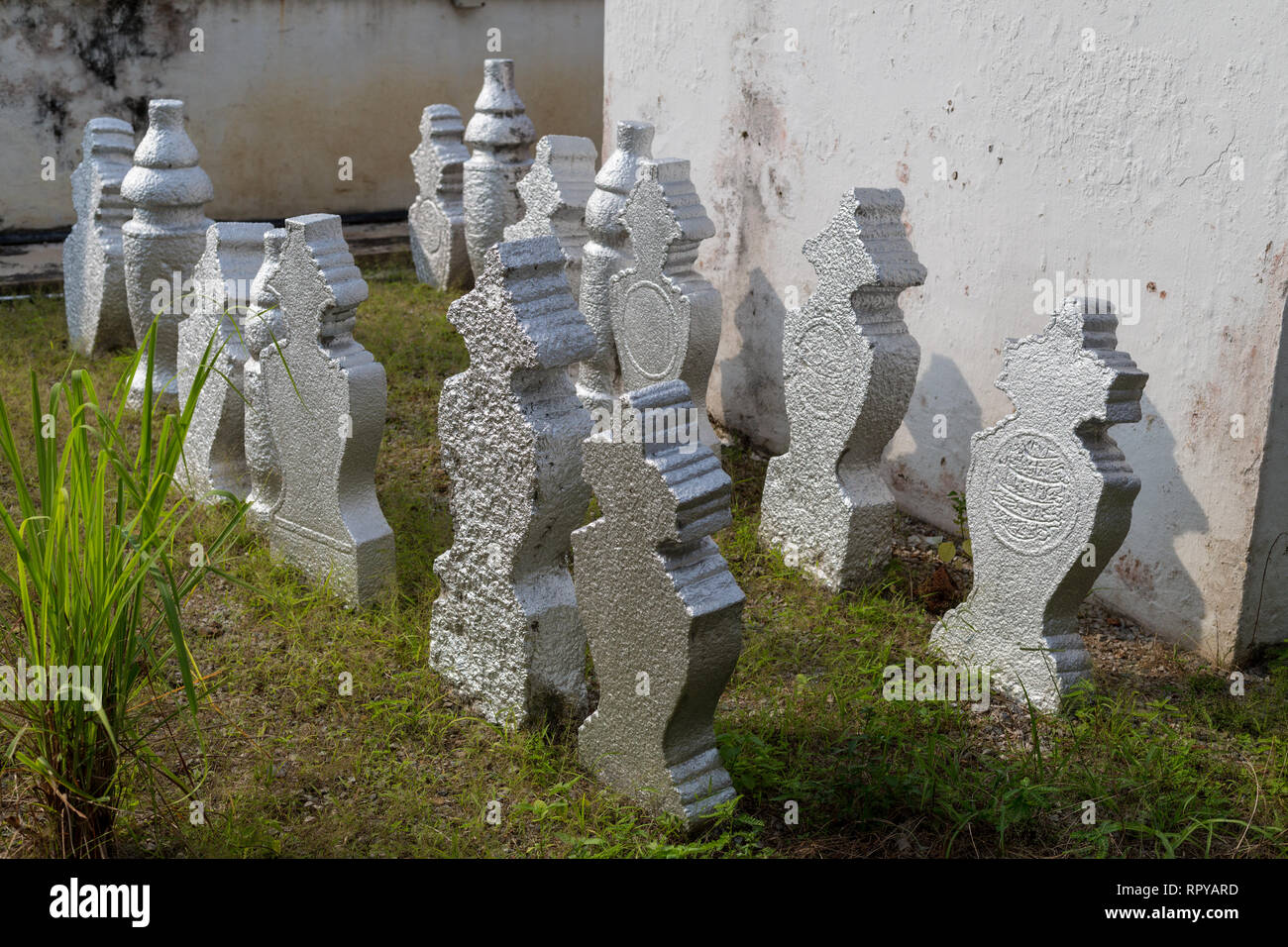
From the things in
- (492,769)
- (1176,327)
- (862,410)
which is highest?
(1176,327)

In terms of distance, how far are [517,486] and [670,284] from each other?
6.43 ft

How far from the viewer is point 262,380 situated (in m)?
4.60

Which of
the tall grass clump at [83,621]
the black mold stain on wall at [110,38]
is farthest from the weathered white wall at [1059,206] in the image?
the black mold stain on wall at [110,38]

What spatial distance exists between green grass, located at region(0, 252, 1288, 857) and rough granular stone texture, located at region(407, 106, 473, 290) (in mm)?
4079

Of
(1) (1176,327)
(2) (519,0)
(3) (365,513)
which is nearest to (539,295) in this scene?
(3) (365,513)

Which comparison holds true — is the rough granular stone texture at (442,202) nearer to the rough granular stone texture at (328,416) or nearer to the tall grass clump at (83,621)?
the rough granular stone texture at (328,416)

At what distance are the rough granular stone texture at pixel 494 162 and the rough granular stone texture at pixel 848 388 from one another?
136 inches

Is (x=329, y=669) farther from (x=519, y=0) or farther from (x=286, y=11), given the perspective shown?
(x=519, y=0)

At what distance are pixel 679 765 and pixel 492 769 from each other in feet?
1.92

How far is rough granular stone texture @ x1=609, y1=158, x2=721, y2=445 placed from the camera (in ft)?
17.4

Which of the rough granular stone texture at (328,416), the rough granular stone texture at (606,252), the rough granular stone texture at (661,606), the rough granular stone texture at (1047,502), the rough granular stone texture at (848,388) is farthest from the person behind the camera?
the rough granular stone texture at (606,252)

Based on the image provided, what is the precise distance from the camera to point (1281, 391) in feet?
12.8

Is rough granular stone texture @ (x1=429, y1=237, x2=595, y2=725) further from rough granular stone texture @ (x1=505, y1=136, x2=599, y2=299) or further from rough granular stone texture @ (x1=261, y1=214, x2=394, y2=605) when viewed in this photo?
rough granular stone texture @ (x1=505, y1=136, x2=599, y2=299)

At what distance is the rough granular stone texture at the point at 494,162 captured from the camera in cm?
782
